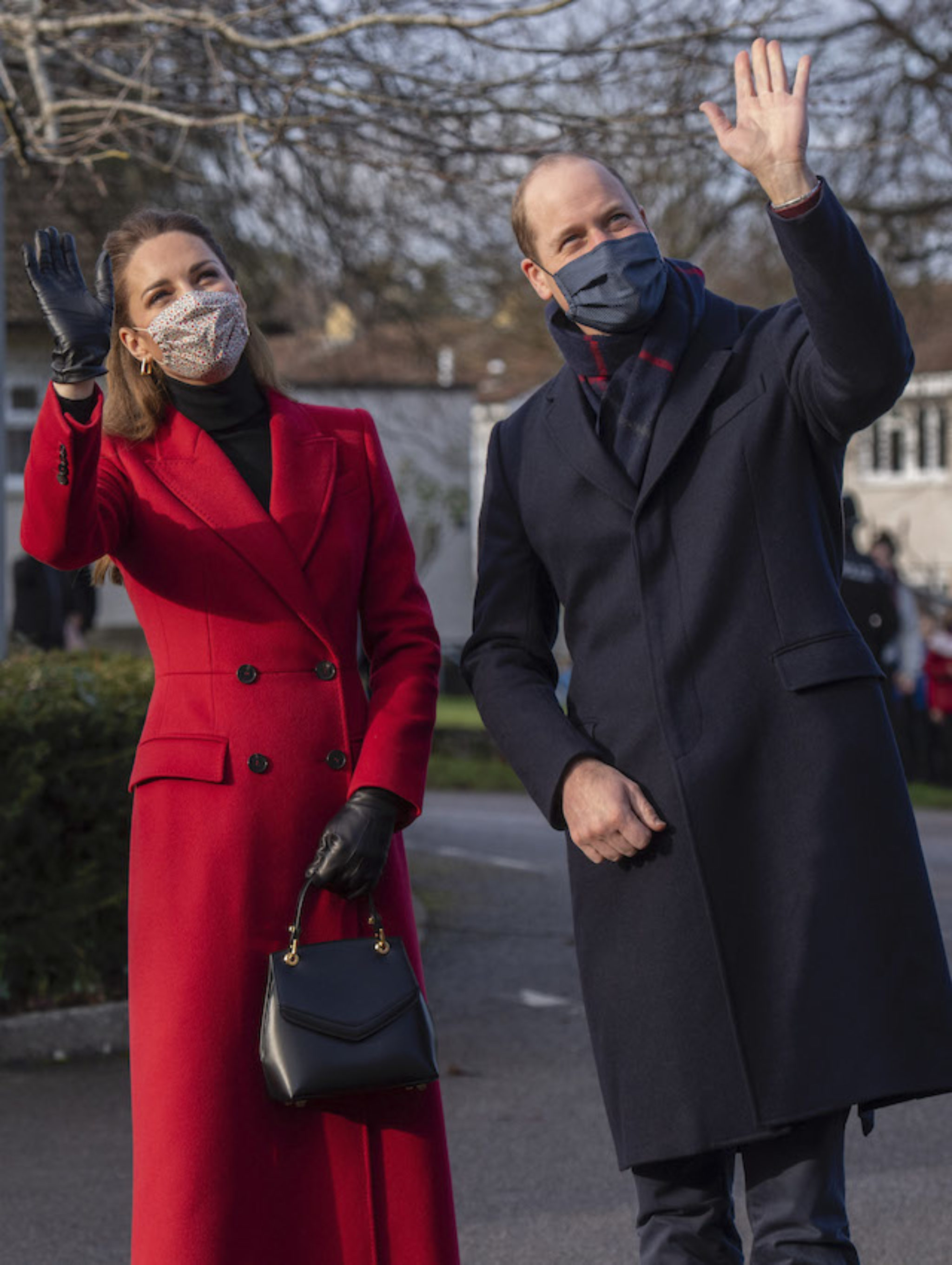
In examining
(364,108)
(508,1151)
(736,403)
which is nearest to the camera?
(736,403)

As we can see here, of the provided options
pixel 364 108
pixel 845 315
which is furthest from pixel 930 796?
pixel 845 315

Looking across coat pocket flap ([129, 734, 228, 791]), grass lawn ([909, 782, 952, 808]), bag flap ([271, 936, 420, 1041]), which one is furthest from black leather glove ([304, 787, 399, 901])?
grass lawn ([909, 782, 952, 808])

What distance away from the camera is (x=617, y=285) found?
3.39m

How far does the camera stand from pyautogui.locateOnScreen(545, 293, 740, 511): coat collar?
11.2 ft

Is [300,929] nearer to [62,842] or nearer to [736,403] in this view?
[736,403]

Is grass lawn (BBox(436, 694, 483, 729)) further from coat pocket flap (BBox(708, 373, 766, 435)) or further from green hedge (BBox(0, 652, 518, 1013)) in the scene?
coat pocket flap (BBox(708, 373, 766, 435))

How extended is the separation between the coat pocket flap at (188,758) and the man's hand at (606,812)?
0.65 m

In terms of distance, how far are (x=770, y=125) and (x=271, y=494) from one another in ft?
3.92

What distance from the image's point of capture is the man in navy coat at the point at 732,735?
3229mm

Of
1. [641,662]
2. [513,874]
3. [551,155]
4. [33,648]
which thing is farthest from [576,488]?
[513,874]

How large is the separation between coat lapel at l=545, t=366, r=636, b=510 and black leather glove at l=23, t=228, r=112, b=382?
83cm

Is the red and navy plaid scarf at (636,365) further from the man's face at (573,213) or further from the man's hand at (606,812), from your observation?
the man's hand at (606,812)

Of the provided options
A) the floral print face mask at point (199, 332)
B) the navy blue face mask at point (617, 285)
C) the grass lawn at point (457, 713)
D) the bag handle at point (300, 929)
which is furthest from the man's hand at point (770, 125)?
the grass lawn at point (457, 713)

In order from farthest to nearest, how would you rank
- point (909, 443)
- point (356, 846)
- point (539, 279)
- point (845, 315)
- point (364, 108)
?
point (909, 443), point (364, 108), point (539, 279), point (356, 846), point (845, 315)
